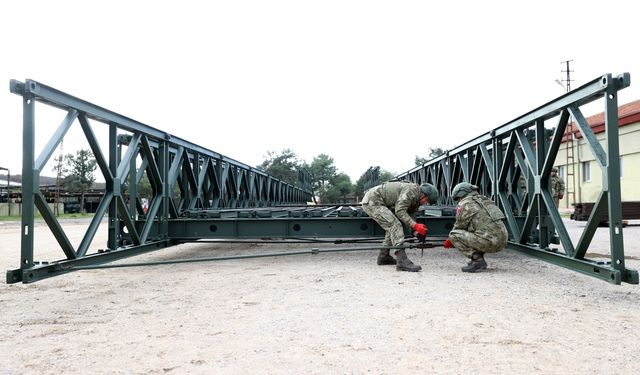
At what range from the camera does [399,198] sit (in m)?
5.83

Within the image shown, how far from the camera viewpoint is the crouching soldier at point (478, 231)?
5.50 meters

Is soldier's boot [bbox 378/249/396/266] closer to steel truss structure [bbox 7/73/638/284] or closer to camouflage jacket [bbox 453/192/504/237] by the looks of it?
steel truss structure [bbox 7/73/638/284]

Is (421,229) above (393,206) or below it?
below

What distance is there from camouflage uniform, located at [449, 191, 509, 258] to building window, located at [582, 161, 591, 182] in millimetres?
24342

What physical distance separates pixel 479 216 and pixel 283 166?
37.1m

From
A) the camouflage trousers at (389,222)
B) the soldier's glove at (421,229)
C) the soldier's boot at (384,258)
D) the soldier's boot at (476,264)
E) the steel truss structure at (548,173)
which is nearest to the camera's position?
the steel truss structure at (548,173)

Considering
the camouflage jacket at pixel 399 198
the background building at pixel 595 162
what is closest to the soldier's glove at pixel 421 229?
the camouflage jacket at pixel 399 198

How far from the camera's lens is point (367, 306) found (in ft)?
12.6

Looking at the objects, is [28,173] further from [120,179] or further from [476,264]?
[476,264]

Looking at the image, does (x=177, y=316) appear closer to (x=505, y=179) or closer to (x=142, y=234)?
(x=142, y=234)

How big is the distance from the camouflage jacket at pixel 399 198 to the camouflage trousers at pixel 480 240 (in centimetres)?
64

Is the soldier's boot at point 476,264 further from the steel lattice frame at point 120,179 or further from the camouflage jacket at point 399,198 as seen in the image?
the steel lattice frame at point 120,179

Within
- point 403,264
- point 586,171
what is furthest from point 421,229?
point 586,171

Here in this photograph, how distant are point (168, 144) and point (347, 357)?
4.95 m
